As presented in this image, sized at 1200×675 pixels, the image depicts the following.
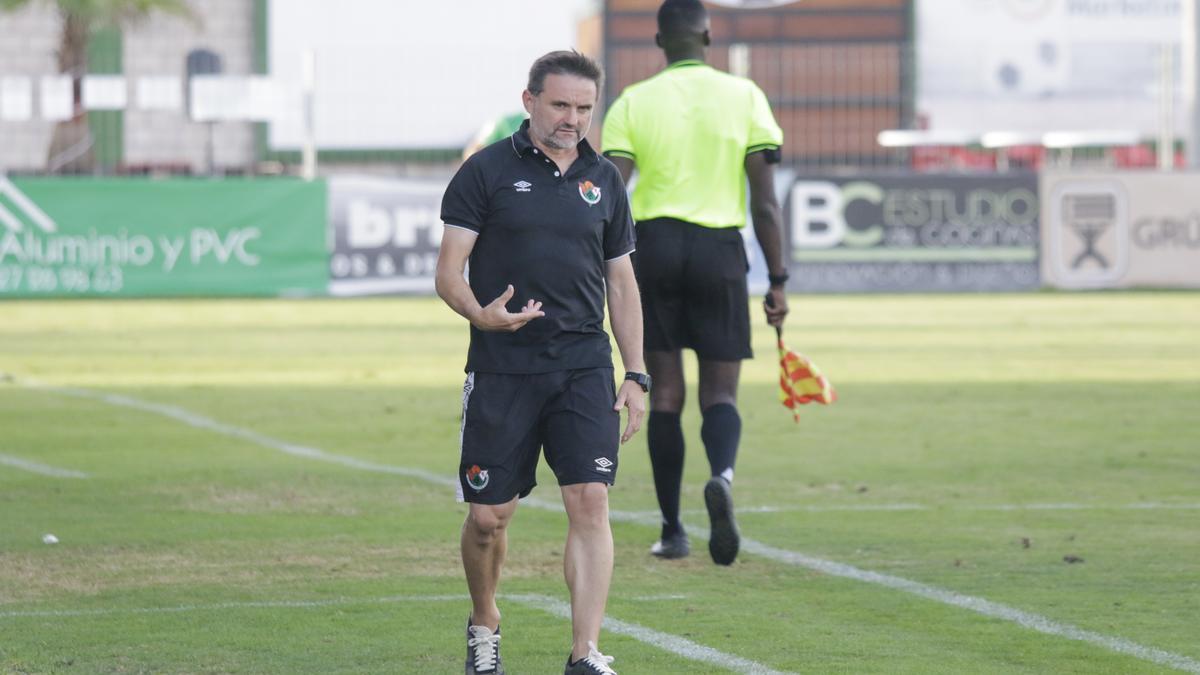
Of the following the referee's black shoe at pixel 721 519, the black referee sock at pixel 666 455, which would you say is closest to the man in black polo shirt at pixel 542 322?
the referee's black shoe at pixel 721 519

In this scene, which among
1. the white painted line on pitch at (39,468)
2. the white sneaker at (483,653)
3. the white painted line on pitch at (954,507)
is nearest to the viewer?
the white sneaker at (483,653)

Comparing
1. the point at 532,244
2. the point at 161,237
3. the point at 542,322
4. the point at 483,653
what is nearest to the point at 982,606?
the point at 483,653

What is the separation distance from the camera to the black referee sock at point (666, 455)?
816cm

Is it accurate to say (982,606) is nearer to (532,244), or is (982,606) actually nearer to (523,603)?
(523,603)

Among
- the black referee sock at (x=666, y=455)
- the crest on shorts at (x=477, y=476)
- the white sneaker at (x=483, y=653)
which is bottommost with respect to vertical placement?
the white sneaker at (x=483, y=653)

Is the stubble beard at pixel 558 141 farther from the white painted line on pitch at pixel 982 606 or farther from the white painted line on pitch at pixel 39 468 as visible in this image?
the white painted line on pitch at pixel 39 468

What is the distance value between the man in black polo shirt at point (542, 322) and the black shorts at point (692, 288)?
2.19 metres

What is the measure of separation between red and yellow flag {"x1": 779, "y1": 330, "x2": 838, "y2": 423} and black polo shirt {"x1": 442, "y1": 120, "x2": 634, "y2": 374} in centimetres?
297

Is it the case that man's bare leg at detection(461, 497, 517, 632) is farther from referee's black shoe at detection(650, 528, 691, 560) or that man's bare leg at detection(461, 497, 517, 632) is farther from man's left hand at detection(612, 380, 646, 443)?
referee's black shoe at detection(650, 528, 691, 560)

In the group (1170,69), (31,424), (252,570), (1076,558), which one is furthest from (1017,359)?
(1170,69)

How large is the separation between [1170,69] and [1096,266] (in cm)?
601

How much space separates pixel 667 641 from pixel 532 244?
4.55ft

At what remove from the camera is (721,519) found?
771 cm

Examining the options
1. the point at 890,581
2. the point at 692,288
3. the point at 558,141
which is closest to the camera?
the point at 558,141
